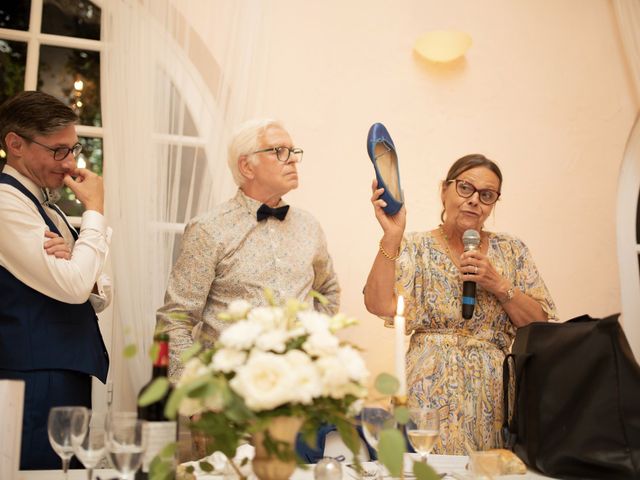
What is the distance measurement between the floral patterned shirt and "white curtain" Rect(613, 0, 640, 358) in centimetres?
178

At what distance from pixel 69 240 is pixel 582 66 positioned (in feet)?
8.77

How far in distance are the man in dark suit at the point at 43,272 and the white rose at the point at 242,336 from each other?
1.07m

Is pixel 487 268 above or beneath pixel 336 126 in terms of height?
beneath

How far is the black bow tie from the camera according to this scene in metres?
2.49

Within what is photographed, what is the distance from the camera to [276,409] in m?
1.07

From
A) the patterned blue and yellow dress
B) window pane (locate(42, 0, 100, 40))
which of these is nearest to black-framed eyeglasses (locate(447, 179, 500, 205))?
the patterned blue and yellow dress

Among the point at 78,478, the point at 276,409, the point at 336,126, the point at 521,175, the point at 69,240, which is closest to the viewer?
the point at 276,409

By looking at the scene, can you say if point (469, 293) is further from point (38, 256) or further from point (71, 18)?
point (71, 18)

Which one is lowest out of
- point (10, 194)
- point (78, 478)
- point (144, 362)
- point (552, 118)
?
point (78, 478)

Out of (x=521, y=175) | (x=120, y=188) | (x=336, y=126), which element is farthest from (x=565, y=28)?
(x=120, y=188)

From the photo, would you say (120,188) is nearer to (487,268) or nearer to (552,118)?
(487,268)

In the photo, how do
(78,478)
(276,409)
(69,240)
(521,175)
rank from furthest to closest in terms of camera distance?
(521,175) → (69,240) → (78,478) → (276,409)

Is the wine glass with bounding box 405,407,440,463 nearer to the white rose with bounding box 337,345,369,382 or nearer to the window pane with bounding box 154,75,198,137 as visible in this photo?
the white rose with bounding box 337,345,369,382

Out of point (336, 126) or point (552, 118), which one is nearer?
point (336, 126)
